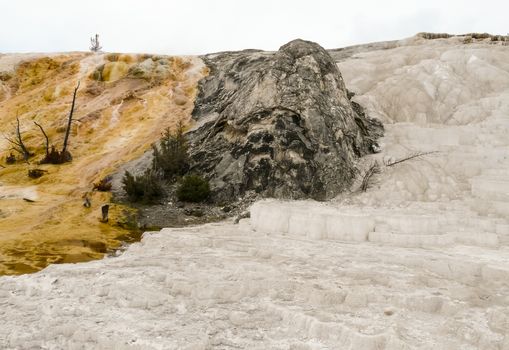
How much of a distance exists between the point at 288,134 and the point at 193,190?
3683mm

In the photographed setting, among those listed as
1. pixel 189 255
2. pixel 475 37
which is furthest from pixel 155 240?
pixel 475 37

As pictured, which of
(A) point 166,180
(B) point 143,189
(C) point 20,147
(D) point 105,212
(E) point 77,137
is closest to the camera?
(D) point 105,212

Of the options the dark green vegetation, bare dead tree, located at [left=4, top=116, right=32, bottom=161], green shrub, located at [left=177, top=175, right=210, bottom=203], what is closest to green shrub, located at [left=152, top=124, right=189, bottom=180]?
the dark green vegetation

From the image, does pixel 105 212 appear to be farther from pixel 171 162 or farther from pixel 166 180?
pixel 171 162

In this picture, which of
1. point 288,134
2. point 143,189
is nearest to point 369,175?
point 288,134

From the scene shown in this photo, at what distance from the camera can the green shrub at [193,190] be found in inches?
576

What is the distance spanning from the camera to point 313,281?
7438 millimetres

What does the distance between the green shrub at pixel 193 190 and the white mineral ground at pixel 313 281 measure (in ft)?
8.76

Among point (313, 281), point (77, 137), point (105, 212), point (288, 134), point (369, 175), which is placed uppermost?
point (288, 134)

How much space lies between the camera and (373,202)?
13.3m

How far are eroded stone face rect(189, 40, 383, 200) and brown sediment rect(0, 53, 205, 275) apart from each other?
3.72 metres

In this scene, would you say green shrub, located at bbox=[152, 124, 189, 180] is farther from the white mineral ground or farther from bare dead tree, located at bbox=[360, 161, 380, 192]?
bare dead tree, located at bbox=[360, 161, 380, 192]

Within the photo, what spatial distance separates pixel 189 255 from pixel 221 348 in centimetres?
366

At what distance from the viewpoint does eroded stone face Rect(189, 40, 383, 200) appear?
48.1ft
